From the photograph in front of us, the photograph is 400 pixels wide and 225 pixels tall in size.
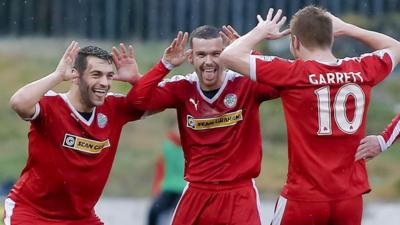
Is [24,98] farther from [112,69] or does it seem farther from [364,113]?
[364,113]

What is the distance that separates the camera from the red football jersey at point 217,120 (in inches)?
337

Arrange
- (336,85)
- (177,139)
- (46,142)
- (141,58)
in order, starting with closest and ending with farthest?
(336,85), (46,142), (177,139), (141,58)

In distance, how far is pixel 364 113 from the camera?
8.04 meters

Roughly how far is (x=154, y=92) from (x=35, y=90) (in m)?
0.95

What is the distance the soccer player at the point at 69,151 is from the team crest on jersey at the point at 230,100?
2.79 feet

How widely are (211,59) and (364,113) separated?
123cm

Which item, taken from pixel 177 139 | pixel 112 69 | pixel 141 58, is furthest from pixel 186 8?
pixel 112 69

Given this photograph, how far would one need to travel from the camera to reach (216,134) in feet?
28.2

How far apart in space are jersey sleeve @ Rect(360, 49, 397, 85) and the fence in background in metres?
9.37

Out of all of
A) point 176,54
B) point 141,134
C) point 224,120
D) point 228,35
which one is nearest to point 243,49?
point 228,35

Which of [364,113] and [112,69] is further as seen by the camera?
[112,69]

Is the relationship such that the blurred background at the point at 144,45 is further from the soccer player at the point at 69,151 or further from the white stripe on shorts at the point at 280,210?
the white stripe on shorts at the point at 280,210

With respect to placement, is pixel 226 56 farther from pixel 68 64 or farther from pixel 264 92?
pixel 68 64

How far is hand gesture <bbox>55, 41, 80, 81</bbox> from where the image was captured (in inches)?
326
